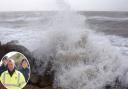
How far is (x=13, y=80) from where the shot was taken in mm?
3562

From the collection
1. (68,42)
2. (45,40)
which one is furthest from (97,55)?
(45,40)

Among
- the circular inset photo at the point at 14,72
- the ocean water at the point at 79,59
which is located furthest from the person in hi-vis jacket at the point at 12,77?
the ocean water at the point at 79,59

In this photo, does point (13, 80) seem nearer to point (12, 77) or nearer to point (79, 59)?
point (12, 77)

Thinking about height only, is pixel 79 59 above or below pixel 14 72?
below

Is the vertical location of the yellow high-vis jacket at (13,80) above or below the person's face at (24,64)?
below

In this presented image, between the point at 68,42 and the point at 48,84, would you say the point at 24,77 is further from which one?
the point at 68,42

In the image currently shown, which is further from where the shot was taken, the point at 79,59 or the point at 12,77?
the point at 79,59

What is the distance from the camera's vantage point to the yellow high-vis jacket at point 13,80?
3566 mm

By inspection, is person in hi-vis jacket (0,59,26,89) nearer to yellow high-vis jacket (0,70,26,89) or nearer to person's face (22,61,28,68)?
yellow high-vis jacket (0,70,26,89)

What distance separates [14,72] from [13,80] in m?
0.11

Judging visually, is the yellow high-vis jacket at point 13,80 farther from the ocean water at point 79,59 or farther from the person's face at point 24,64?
the ocean water at point 79,59

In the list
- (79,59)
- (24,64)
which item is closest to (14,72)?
(24,64)

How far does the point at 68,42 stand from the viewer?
5293 mm

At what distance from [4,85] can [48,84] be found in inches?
34.1
